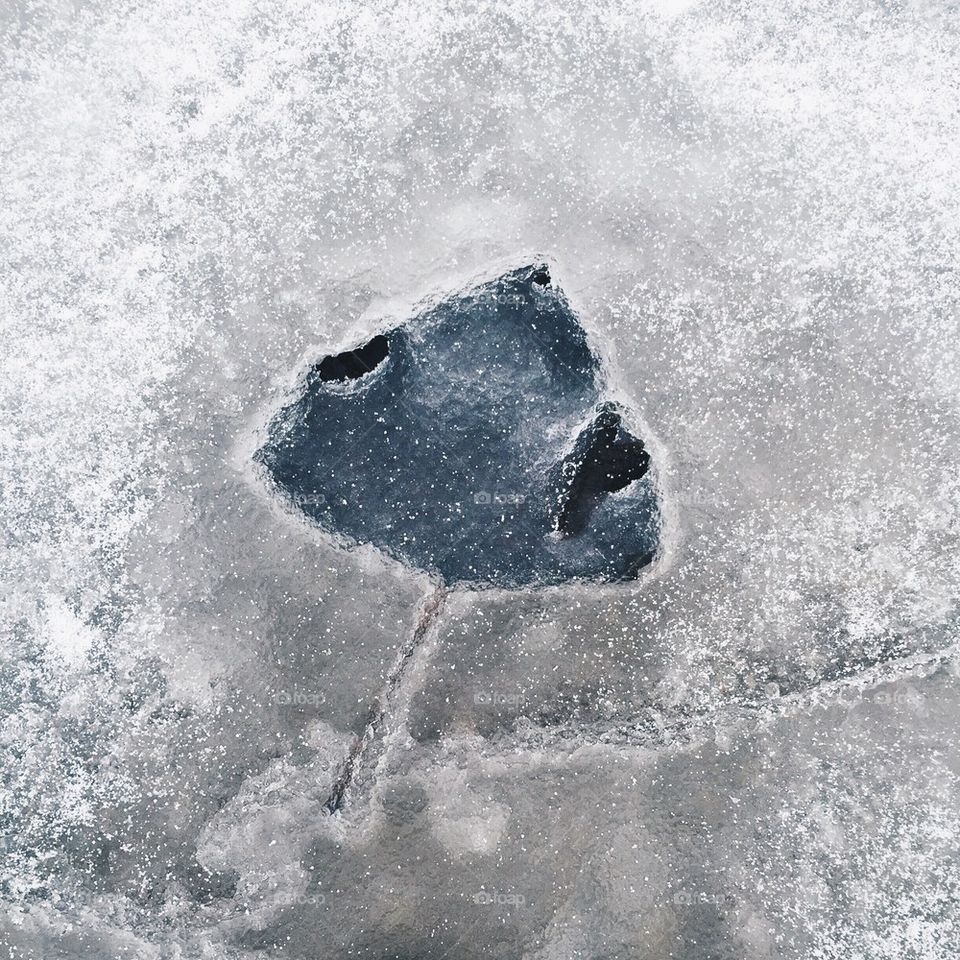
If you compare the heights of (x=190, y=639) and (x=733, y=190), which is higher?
(x=733, y=190)

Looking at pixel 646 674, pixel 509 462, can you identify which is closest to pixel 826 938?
pixel 646 674

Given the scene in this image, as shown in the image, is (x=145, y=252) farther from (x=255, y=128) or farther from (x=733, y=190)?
(x=733, y=190)

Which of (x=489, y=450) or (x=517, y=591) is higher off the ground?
(x=489, y=450)
